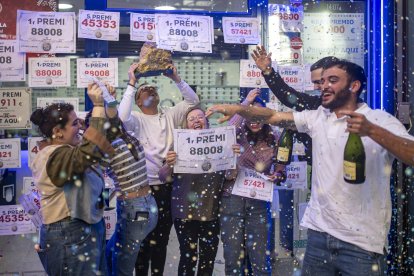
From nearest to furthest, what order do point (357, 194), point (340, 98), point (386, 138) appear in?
1. point (386, 138)
2. point (357, 194)
3. point (340, 98)

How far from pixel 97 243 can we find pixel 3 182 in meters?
2.18

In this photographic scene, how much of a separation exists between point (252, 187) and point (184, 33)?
5.80 feet

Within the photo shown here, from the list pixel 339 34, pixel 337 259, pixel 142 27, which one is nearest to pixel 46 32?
pixel 142 27

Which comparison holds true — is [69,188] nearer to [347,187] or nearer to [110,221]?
[347,187]

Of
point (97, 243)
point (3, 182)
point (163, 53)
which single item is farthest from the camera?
point (3, 182)

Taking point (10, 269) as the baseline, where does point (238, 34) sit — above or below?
above

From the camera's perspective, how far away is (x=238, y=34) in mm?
5590

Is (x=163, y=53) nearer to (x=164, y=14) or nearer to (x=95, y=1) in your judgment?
(x=164, y=14)

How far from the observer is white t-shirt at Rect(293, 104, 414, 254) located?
10.7ft

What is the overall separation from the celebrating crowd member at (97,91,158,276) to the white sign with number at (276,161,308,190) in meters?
1.85

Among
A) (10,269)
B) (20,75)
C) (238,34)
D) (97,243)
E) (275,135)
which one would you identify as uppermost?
(238,34)

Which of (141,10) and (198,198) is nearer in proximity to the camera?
(198,198)

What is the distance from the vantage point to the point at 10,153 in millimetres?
5309

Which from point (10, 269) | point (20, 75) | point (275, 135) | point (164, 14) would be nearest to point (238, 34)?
point (164, 14)
